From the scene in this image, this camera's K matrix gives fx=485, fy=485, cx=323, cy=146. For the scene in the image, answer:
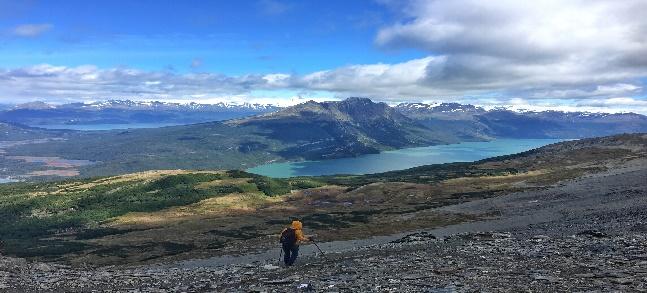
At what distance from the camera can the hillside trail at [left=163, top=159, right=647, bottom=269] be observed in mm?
48281

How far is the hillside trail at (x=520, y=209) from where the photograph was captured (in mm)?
48281

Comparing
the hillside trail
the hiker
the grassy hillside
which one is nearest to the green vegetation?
the grassy hillside

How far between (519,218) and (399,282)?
2050 inches

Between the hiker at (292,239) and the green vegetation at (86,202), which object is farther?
the green vegetation at (86,202)

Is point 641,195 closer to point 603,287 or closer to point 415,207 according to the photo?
point 415,207

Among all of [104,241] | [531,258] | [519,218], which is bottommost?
[104,241]

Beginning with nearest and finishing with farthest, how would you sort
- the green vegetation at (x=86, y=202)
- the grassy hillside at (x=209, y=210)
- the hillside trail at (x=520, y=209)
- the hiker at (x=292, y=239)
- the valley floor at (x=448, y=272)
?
the valley floor at (x=448, y=272), the hiker at (x=292, y=239), the hillside trail at (x=520, y=209), the grassy hillside at (x=209, y=210), the green vegetation at (x=86, y=202)

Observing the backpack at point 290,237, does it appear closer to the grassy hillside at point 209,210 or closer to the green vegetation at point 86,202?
the grassy hillside at point 209,210

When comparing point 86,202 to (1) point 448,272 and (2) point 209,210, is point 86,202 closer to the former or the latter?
(2) point 209,210

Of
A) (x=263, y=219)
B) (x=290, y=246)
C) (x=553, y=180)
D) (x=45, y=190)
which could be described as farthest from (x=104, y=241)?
(x=553, y=180)

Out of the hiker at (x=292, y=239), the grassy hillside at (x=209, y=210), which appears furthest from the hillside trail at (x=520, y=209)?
the hiker at (x=292, y=239)

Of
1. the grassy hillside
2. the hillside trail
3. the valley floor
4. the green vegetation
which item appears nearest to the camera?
the valley floor

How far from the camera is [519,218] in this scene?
67.2 meters

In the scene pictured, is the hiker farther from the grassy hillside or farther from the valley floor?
the grassy hillside
